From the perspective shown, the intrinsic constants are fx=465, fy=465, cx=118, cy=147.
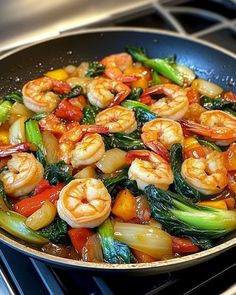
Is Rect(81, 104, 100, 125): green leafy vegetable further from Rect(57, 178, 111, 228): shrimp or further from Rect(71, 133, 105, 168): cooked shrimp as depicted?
Rect(57, 178, 111, 228): shrimp

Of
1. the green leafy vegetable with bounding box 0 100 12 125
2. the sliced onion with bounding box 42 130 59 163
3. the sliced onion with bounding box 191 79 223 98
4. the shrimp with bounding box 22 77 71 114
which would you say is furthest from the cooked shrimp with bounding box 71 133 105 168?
the sliced onion with bounding box 191 79 223 98

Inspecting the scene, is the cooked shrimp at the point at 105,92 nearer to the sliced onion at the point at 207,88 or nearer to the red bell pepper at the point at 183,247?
the sliced onion at the point at 207,88

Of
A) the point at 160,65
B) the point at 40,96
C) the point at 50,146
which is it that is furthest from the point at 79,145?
the point at 160,65

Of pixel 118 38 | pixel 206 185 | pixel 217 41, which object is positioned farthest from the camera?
pixel 217 41

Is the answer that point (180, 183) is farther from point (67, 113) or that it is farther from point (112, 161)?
point (67, 113)

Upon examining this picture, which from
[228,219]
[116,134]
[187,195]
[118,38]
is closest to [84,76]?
[118,38]

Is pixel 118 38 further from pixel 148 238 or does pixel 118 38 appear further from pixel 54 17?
pixel 148 238
